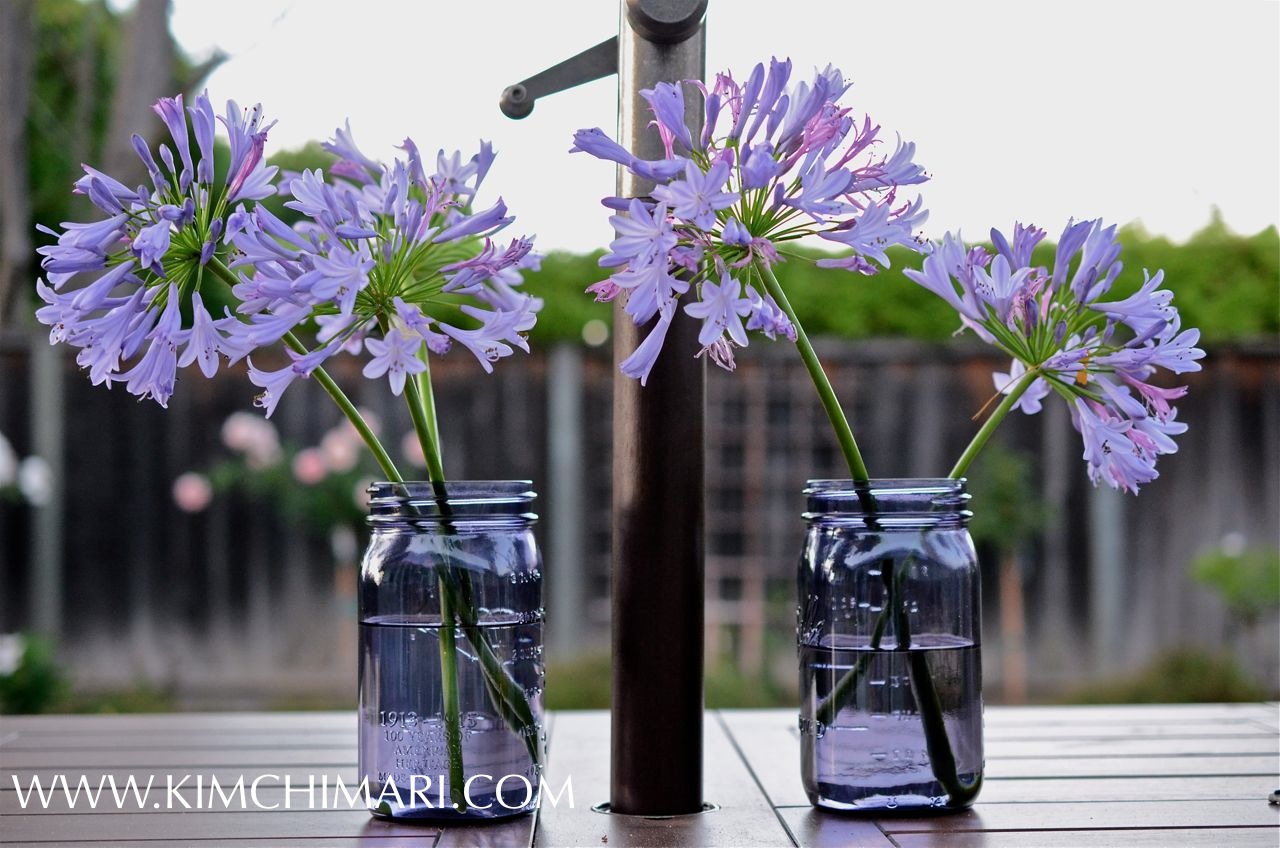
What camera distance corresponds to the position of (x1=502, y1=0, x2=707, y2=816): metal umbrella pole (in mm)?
1006

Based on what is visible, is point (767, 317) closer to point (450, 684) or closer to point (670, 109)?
point (670, 109)

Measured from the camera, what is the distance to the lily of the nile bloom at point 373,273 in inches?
33.4

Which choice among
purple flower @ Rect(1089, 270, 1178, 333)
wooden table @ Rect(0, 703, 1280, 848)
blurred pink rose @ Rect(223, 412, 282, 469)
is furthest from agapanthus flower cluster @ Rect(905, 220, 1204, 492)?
blurred pink rose @ Rect(223, 412, 282, 469)

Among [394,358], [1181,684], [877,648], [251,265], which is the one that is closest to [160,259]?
[251,265]

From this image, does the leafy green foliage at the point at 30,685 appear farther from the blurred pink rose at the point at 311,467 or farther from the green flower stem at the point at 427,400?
the green flower stem at the point at 427,400

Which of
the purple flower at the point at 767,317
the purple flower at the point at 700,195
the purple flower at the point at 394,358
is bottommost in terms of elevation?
the purple flower at the point at 394,358

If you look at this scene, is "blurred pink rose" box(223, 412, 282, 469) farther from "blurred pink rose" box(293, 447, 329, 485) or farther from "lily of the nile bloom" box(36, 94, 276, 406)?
"lily of the nile bloom" box(36, 94, 276, 406)

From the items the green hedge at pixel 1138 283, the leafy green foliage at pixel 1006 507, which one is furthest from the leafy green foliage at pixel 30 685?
the leafy green foliage at pixel 1006 507

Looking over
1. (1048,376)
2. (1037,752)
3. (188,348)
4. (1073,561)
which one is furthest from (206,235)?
(1073,561)

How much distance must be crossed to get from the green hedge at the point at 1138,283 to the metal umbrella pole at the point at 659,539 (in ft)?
12.4

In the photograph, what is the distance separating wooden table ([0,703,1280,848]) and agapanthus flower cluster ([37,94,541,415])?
321 mm

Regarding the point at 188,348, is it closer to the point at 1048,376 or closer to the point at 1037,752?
the point at 1048,376

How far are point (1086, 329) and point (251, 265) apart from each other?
0.58 meters

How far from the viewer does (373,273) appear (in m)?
0.89
